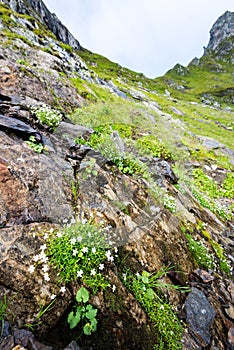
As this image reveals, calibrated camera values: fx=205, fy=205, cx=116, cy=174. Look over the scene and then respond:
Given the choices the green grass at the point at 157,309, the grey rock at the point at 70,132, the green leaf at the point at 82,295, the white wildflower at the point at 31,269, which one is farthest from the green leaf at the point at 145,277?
the grey rock at the point at 70,132

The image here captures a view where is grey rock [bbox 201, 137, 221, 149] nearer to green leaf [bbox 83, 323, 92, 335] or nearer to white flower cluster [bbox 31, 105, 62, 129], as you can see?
white flower cluster [bbox 31, 105, 62, 129]

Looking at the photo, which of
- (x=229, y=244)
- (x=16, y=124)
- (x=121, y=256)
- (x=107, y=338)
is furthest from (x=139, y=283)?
(x=229, y=244)

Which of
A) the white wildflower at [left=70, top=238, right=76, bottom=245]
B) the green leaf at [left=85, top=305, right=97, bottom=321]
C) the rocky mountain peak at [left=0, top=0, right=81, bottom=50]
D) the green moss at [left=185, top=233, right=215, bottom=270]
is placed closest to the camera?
the green leaf at [left=85, top=305, right=97, bottom=321]

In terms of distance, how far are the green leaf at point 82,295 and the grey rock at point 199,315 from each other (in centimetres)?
249

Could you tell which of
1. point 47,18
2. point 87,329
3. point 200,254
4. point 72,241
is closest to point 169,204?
point 200,254

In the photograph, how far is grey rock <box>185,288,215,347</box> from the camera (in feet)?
13.1

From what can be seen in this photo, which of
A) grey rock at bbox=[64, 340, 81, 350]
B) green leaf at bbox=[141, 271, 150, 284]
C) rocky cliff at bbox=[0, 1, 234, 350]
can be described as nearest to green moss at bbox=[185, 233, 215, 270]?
rocky cliff at bbox=[0, 1, 234, 350]

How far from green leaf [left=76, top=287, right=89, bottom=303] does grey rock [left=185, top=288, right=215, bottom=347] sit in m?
2.49

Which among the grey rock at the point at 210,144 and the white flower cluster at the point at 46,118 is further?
the grey rock at the point at 210,144

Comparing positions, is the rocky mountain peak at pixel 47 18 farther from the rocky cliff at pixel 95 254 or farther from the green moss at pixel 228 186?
the rocky cliff at pixel 95 254

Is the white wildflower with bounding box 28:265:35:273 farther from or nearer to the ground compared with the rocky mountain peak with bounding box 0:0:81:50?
nearer to the ground

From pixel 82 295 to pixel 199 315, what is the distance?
2890 millimetres

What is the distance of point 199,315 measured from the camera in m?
4.29

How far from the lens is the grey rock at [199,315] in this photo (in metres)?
3.98
